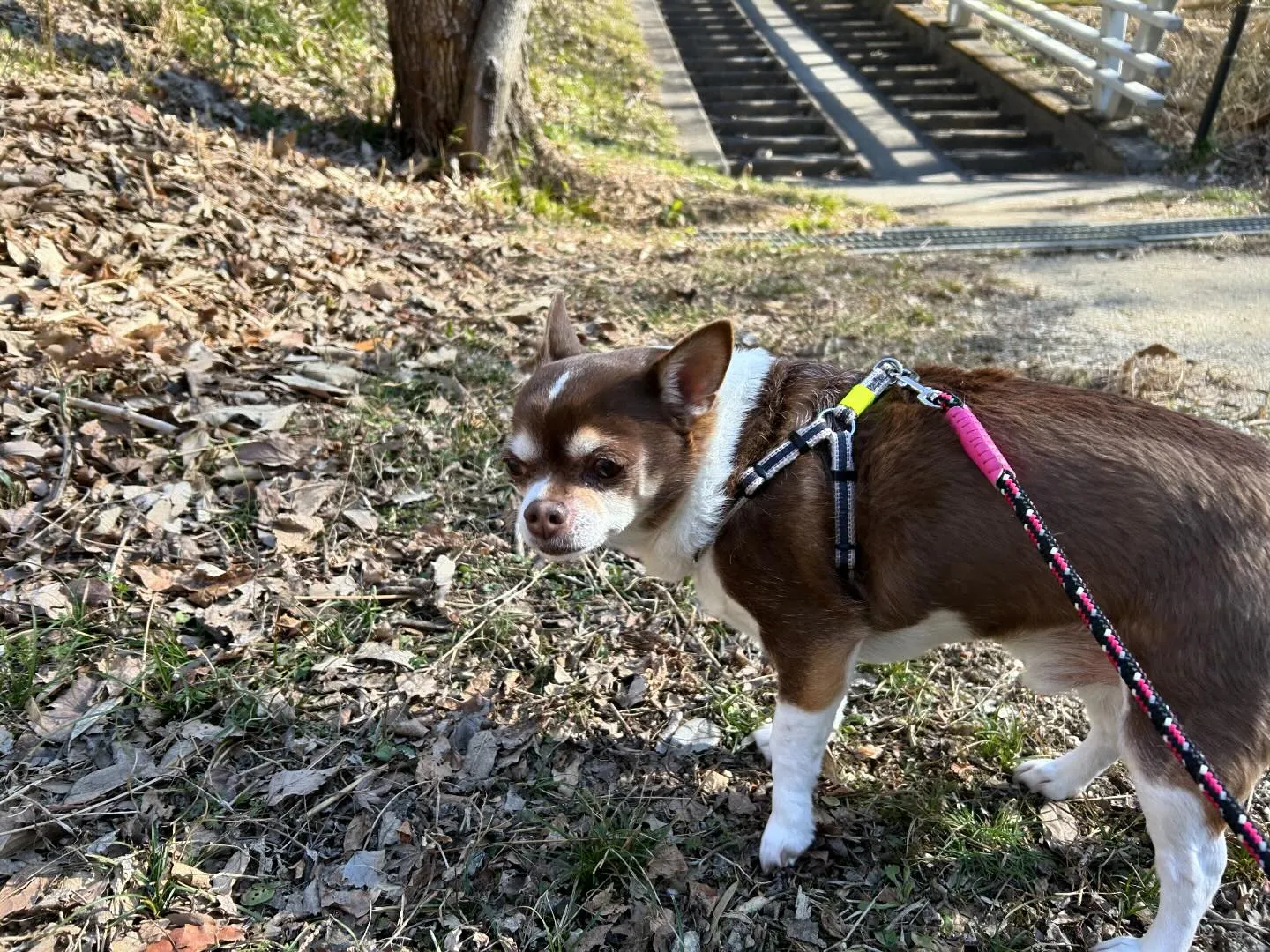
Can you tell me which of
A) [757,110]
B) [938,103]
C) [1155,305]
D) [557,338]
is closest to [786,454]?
[557,338]

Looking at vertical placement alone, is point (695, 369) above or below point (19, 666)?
above

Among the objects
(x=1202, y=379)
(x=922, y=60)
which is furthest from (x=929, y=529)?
(x=922, y=60)

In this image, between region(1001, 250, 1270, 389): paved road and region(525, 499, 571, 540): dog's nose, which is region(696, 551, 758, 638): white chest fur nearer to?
region(525, 499, 571, 540): dog's nose

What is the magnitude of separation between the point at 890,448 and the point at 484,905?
1.71m

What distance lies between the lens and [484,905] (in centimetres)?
246

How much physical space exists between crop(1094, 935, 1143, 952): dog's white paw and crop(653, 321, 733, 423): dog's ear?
6.00ft

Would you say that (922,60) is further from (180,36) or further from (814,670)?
(814,670)

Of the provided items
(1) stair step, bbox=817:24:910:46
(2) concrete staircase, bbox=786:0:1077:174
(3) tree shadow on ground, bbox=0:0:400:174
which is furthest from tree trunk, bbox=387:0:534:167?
(1) stair step, bbox=817:24:910:46

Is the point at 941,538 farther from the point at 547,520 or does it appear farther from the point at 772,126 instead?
the point at 772,126

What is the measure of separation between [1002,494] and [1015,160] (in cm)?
1087

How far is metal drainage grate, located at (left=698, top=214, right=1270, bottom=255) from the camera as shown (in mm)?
7227

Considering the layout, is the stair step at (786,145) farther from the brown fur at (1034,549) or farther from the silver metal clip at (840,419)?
the silver metal clip at (840,419)

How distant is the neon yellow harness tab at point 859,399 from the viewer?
2.56 metres

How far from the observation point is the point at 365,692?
304 centimetres
